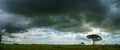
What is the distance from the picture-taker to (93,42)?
99188 mm

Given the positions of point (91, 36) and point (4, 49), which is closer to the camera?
point (4, 49)

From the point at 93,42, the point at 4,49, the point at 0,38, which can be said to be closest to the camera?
the point at 4,49

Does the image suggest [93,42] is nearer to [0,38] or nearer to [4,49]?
[0,38]

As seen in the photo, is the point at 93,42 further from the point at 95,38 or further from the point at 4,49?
the point at 4,49

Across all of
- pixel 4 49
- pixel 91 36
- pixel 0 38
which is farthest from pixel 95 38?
pixel 4 49

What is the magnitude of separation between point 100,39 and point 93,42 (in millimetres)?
4028

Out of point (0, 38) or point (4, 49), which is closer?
point (4, 49)

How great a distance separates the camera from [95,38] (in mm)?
99500

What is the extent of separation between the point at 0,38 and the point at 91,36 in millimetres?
42126

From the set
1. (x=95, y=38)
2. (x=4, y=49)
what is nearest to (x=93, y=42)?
(x=95, y=38)

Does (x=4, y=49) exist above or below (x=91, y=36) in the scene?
below

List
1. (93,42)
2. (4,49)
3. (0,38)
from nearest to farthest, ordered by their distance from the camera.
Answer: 1. (4,49)
2. (0,38)
3. (93,42)

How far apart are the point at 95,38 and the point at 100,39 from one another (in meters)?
2.80

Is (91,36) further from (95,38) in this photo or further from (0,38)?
(0,38)
